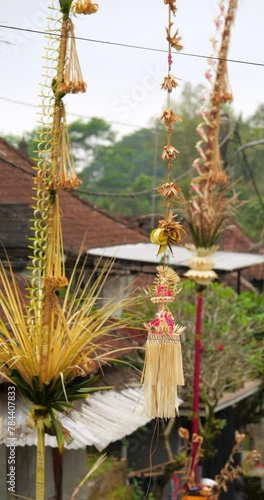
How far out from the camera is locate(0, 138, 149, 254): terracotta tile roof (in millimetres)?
10812

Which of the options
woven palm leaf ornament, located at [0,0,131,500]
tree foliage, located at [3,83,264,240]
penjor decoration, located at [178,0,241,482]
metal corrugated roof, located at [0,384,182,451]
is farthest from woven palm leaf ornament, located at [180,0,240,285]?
tree foliage, located at [3,83,264,240]

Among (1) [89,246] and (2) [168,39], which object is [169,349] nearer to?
(2) [168,39]

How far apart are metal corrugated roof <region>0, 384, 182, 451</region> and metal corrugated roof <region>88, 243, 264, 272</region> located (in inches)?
114

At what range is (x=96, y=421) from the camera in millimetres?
8195

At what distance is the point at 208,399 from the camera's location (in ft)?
38.4

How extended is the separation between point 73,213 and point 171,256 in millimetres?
1772

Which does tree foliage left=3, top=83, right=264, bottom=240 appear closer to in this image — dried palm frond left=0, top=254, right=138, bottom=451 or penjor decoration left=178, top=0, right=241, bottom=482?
penjor decoration left=178, top=0, right=241, bottom=482

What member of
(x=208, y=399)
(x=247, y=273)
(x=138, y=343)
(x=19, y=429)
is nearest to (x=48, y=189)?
(x=19, y=429)

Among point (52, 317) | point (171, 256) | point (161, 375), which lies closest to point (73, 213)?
point (171, 256)

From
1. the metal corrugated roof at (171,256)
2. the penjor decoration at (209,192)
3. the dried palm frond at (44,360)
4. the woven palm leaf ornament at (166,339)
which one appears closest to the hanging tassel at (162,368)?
the woven palm leaf ornament at (166,339)

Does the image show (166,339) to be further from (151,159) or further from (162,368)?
(151,159)

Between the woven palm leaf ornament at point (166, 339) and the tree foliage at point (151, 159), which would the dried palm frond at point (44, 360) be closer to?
the woven palm leaf ornament at point (166, 339)

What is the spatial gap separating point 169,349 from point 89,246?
7.94 metres

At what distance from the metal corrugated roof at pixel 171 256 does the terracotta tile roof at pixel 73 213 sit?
1.00 ft
